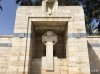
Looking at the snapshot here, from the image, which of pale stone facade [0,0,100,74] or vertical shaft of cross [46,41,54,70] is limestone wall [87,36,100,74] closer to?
pale stone facade [0,0,100,74]

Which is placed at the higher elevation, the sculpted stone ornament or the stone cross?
the sculpted stone ornament

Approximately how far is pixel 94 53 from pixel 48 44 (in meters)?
3.18

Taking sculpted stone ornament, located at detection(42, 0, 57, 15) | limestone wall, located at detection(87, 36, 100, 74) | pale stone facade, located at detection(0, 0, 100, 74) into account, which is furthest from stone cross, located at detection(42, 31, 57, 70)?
limestone wall, located at detection(87, 36, 100, 74)

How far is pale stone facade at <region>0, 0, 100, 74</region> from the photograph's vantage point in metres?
8.66

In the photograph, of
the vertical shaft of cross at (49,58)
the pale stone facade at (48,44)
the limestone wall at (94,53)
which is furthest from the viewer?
the limestone wall at (94,53)

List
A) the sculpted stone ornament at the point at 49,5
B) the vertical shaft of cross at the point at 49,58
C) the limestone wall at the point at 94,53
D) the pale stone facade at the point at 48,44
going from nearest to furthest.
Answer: the pale stone facade at the point at 48,44 → the vertical shaft of cross at the point at 49,58 → the sculpted stone ornament at the point at 49,5 → the limestone wall at the point at 94,53

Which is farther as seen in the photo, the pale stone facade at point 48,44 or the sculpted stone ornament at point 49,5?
the sculpted stone ornament at point 49,5

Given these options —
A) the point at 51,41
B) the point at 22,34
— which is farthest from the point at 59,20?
the point at 22,34

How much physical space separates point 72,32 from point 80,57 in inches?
58.8

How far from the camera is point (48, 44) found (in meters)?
Result: 9.59

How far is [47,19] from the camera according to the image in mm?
9570

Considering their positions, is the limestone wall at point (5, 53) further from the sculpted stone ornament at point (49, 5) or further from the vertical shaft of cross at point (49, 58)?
the sculpted stone ornament at point (49, 5)

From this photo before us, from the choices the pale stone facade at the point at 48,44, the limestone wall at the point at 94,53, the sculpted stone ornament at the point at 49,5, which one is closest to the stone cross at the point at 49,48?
the pale stone facade at the point at 48,44

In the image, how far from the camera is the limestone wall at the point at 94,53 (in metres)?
10.2
